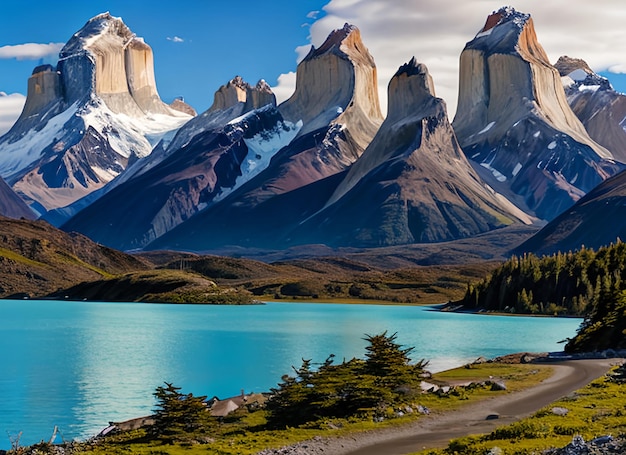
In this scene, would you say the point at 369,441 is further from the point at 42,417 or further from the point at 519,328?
the point at 519,328

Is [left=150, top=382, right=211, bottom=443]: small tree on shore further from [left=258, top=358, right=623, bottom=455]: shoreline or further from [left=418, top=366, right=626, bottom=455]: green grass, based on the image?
[left=418, top=366, right=626, bottom=455]: green grass

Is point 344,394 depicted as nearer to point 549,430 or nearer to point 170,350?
point 549,430

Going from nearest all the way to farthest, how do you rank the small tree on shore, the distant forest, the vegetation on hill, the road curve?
the road curve
the small tree on shore
the vegetation on hill
the distant forest

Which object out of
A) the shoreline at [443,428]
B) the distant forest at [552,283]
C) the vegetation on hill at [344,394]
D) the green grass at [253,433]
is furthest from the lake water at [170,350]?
the shoreline at [443,428]

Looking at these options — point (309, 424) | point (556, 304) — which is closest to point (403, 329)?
point (556, 304)

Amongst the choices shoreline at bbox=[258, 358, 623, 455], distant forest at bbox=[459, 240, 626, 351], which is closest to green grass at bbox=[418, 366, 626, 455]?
shoreline at bbox=[258, 358, 623, 455]

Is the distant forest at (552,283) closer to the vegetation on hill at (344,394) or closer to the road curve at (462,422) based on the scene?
the road curve at (462,422)
